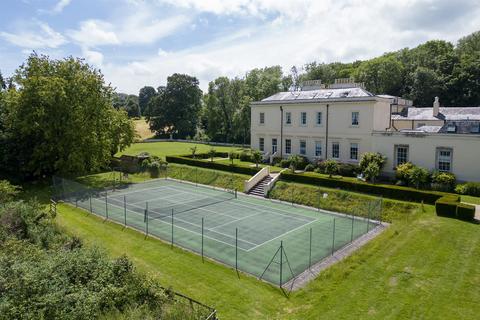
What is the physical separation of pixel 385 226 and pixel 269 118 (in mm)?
22680

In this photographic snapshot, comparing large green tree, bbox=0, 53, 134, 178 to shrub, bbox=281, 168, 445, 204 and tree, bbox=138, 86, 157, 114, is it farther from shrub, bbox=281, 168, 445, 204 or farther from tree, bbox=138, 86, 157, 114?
tree, bbox=138, 86, 157, 114

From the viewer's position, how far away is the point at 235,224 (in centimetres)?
2414

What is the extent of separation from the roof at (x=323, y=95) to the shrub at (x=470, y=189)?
39.8 ft

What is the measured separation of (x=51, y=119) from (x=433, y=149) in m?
35.1

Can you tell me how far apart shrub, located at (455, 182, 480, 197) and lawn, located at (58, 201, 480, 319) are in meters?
6.64

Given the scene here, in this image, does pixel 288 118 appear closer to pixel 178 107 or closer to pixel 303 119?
pixel 303 119

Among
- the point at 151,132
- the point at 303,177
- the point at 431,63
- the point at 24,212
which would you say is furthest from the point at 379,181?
the point at 151,132

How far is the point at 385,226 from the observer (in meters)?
24.2

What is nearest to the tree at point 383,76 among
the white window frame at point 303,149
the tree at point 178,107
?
the white window frame at point 303,149

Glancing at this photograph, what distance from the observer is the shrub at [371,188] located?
2595 centimetres

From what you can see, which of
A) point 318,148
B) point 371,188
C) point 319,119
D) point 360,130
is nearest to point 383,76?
point 319,119

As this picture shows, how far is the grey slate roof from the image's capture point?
37.2 m

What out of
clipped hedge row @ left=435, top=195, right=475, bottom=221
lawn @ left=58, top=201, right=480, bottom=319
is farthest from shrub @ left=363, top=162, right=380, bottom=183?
lawn @ left=58, top=201, right=480, bottom=319

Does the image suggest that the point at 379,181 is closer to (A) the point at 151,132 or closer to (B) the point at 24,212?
(B) the point at 24,212
